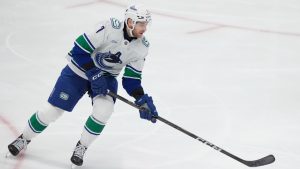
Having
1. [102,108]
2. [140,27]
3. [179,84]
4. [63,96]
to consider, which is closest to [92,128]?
[102,108]

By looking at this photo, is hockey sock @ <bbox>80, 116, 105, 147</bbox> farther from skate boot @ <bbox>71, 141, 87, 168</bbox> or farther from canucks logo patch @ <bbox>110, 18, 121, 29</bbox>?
canucks logo patch @ <bbox>110, 18, 121, 29</bbox>

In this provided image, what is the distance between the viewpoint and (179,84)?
5.04 metres

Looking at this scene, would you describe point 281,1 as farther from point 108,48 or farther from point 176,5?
point 108,48

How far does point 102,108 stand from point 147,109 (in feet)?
0.82

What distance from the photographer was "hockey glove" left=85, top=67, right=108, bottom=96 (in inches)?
129

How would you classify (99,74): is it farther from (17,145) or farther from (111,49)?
(17,145)

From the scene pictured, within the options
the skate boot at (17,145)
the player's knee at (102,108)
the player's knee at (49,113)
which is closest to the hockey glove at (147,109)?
the player's knee at (102,108)

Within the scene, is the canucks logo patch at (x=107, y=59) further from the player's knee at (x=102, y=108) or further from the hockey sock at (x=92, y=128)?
the hockey sock at (x=92, y=128)

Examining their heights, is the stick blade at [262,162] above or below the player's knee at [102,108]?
below

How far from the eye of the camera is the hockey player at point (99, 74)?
3.29 meters

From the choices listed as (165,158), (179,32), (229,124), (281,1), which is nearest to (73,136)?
(165,158)

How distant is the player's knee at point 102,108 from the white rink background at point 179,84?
40 cm

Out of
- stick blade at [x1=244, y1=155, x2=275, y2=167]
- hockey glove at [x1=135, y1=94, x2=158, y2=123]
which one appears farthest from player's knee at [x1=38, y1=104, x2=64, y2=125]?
stick blade at [x1=244, y1=155, x2=275, y2=167]

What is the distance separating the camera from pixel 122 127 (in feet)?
13.6
